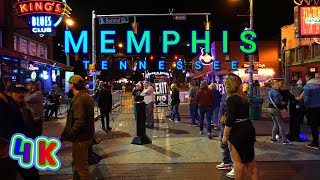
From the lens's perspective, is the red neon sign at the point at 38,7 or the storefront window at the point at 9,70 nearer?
the red neon sign at the point at 38,7

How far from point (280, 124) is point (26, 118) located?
20.9 feet

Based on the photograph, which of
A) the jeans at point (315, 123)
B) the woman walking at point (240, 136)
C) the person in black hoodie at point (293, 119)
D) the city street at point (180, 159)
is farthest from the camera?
the person in black hoodie at point (293, 119)

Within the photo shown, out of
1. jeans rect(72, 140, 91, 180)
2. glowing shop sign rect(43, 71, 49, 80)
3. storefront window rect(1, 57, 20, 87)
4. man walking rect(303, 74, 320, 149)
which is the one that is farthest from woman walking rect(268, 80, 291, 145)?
glowing shop sign rect(43, 71, 49, 80)

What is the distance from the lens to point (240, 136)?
540 centimetres

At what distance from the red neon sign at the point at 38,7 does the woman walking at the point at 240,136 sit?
15310 millimetres

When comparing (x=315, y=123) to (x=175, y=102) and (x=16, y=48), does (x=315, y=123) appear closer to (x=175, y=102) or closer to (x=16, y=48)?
(x=175, y=102)

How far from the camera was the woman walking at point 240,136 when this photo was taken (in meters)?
5.40

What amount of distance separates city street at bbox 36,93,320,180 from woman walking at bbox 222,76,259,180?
157 centimetres

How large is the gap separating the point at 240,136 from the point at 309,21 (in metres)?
11.1

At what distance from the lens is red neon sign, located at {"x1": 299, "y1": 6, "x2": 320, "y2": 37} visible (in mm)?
14648

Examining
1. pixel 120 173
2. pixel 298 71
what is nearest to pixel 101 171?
pixel 120 173

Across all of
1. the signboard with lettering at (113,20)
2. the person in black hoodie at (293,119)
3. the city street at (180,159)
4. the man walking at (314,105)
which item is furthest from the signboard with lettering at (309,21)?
the signboard with lettering at (113,20)

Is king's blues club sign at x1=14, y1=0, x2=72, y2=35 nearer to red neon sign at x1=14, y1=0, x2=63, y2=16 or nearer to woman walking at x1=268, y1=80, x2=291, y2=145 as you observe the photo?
red neon sign at x1=14, y1=0, x2=63, y2=16

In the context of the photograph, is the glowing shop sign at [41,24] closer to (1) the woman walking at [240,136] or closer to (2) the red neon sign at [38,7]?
(2) the red neon sign at [38,7]
